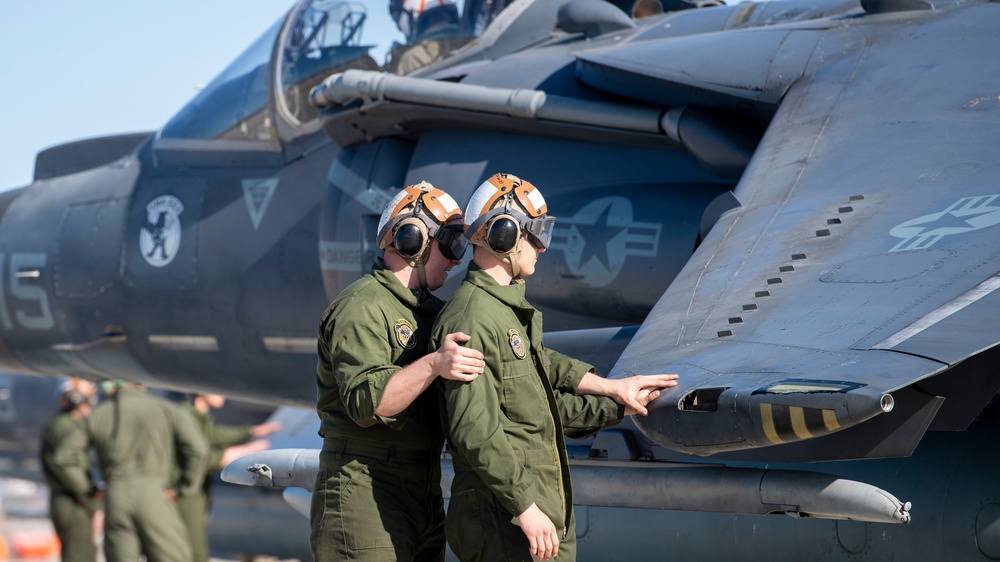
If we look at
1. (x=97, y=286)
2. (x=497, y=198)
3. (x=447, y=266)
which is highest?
(x=497, y=198)

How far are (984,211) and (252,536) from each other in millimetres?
8705

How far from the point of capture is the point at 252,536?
37.2 feet

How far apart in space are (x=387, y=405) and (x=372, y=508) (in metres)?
0.42

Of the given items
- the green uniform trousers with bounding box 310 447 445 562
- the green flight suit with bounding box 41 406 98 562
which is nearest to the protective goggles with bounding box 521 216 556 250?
the green uniform trousers with bounding box 310 447 445 562

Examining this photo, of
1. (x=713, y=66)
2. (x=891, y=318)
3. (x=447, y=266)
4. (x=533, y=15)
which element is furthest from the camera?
(x=533, y=15)

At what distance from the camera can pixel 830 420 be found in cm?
322

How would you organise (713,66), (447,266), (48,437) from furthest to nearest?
1. (48,437)
2. (713,66)
3. (447,266)

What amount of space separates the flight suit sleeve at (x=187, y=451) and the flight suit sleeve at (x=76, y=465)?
73 centimetres

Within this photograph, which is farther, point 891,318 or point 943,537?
point 943,537

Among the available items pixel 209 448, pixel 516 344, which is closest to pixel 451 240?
pixel 516 344

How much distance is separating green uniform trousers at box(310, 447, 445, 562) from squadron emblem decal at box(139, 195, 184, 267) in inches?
160

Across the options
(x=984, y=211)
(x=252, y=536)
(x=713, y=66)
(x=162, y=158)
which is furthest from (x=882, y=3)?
(x=252, y=536)

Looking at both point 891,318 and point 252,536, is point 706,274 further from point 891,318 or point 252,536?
point 252,536

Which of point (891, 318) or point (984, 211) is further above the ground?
point (984, 211)
